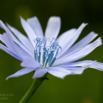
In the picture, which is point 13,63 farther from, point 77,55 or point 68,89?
point 77,55

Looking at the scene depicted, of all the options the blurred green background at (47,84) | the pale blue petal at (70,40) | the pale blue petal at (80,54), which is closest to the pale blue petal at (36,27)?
the pale blue petal at (70,40)

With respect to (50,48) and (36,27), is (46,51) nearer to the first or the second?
(50,48)

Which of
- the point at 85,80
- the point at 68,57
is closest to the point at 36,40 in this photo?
the point at 68,57

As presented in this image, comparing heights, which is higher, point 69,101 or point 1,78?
point 1,78

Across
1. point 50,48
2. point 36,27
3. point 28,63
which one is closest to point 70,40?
point 50,48

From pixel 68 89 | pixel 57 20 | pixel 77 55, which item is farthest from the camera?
pixel 68 89

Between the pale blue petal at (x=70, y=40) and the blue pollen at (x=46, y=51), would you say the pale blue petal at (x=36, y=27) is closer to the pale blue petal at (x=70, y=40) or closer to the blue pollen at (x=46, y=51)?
the blue pollen at (x=46, y=51)

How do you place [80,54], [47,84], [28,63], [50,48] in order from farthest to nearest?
1. [47,84]
2. [50,48]
3. [80,54]
4. [28,63]
